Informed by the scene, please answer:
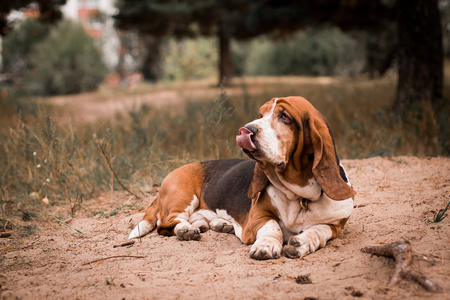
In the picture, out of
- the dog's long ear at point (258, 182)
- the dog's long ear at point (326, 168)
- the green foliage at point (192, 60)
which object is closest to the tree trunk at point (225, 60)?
the green foliage at point (192, 60)

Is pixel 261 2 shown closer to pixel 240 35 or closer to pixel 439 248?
pixel 240 35

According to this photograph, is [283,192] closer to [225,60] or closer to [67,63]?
[225,60]

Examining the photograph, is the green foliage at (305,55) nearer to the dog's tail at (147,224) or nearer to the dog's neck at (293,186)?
the dog's tail at (147,224)

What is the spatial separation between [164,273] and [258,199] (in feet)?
3.33

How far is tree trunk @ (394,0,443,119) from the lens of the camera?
7451 millimetres

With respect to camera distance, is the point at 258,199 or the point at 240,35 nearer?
the point at 258,199

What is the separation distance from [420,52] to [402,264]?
608 cm

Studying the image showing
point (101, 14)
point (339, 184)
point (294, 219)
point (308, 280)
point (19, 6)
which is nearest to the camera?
point (308, 280)

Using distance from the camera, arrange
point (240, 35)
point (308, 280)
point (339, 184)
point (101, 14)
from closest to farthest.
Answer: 1. point (308, 280)
2. point (339, 184)
3. point (240, 35)
4. point (101, 14)

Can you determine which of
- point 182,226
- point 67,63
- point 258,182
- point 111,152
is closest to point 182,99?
point 111,152

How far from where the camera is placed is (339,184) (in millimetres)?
3078

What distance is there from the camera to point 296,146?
3.12 metres

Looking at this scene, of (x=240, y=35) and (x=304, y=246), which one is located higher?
(x=240, y=35)

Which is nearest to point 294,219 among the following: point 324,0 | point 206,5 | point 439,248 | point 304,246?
point 304,246
